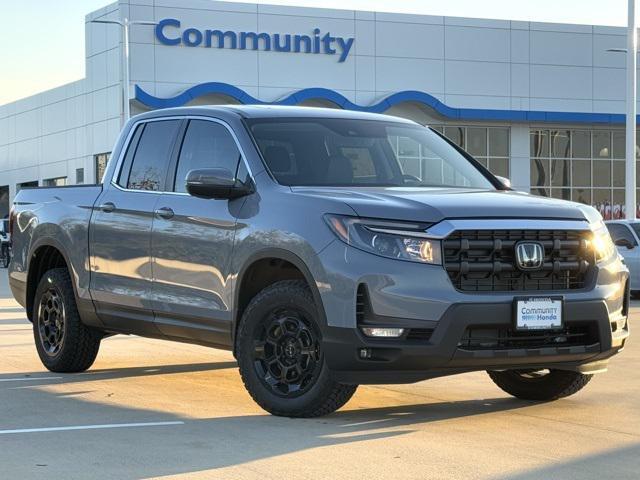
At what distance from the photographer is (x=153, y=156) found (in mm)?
9883

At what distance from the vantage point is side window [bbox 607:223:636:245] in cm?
2219

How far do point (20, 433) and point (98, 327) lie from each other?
2816 millimetres

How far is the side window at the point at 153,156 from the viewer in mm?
9688

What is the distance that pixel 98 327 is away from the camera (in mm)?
10398

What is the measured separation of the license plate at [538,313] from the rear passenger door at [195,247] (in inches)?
76.1

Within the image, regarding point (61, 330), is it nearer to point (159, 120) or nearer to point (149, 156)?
point (149, 156)

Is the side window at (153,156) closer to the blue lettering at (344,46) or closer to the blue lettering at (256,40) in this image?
the blue lettering at (256,40)

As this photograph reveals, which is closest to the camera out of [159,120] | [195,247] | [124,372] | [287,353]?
[287,353]

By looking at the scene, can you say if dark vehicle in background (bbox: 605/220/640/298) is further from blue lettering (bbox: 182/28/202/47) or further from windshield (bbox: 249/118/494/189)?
blue lettering (bbox: 182/28/202/47)

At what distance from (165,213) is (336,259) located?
1.91 metres

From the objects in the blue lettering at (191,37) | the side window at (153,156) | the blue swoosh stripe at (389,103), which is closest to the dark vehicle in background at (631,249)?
the side window at (153,156)

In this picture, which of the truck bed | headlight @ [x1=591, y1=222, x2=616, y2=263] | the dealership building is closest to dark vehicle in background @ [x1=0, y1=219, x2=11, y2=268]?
the dealership building

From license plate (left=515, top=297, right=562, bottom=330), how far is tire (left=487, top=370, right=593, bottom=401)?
4.07 feet

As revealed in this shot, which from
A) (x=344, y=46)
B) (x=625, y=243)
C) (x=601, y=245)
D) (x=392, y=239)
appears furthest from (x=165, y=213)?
(x=344, y=46)
